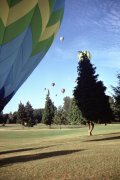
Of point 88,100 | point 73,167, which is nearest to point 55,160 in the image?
point 73,167

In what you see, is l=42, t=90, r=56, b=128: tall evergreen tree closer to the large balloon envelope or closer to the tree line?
the tree line

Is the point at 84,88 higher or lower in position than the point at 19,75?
higher

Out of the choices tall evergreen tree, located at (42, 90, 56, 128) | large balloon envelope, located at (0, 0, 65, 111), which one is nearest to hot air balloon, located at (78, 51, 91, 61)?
large balloon envelope, located at (0, 0, 65, 111)

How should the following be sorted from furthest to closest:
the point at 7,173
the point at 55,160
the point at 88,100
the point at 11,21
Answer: the point at 88,100, the point at 55,160, the point at 7,173, the point at 11,21

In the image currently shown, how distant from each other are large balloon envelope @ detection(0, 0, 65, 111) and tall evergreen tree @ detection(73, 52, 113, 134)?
123ft

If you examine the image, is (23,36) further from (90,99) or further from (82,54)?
(82,54)

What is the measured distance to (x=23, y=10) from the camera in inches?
365

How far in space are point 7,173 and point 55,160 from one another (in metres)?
4.47

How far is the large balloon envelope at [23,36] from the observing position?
918cm

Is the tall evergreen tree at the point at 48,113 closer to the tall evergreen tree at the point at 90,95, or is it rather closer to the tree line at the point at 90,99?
the tree line at the point at 90,99

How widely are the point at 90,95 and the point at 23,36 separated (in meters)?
40.1

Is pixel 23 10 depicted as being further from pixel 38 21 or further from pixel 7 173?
pixel 7 173

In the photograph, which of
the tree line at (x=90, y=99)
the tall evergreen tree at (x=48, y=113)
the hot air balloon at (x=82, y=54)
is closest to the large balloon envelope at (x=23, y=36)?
the tree line at (x=90, y=99)

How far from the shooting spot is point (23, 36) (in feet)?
32.9
